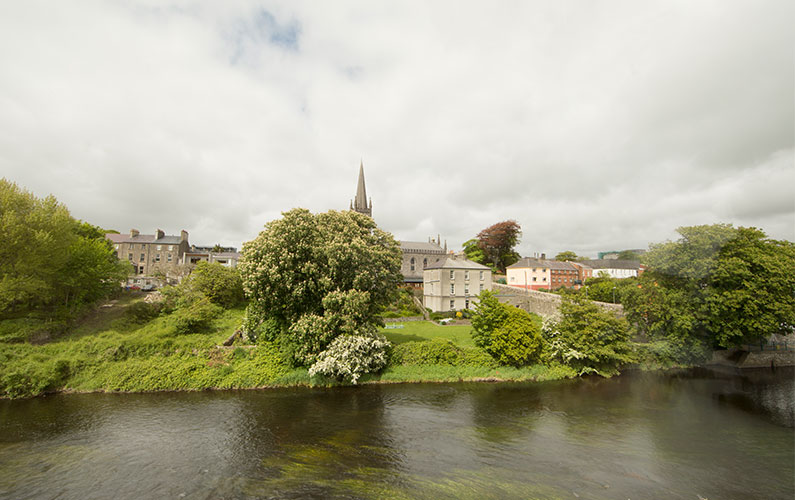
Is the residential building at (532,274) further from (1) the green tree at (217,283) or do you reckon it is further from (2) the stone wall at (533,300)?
(1) the green tree at (217,283)

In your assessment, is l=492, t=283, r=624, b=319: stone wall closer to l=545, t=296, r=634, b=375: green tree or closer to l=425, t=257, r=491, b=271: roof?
l=425, t=257, r=491, b=271: roof

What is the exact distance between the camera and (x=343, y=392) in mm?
24219

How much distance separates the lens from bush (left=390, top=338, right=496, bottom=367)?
1092 inches

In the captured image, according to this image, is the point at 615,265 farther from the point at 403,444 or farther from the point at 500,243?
the point at 403,444

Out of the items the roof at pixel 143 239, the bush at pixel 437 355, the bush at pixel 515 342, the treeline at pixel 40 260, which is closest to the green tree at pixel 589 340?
the bush at pixel 515 342

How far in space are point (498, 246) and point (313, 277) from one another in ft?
232

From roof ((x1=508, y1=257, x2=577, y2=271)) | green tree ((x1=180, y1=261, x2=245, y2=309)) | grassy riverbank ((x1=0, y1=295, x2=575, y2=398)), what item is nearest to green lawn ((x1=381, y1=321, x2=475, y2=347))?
grassy riverbank ((x1=0, y1=295, x2=575, y2=398))

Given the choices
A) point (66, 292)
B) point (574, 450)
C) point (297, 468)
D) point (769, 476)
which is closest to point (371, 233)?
point (297, 468)

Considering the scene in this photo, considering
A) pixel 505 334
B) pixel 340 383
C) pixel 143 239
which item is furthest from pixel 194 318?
pixel 143 239

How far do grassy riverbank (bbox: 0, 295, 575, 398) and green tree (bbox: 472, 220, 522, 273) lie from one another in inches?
2376

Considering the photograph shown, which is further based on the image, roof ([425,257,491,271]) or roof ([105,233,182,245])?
roof ([105,233,182,245])

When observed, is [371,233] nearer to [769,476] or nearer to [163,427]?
[163,427]

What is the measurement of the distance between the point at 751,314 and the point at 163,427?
147 feet

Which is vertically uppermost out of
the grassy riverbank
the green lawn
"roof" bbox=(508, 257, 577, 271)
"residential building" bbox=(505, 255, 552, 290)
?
"roof" bbox=(508, 257, 577, 271)
